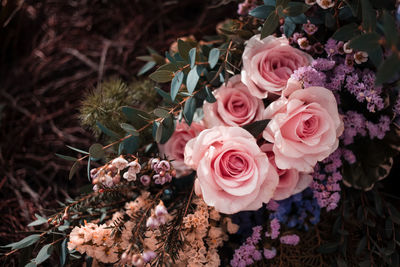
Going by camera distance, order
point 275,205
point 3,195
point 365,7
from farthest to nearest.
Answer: point 3,195 → point 275,205 → point 365,7

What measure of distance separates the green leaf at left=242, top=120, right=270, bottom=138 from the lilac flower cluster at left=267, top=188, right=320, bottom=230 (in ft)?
0.72

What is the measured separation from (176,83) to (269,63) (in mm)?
237

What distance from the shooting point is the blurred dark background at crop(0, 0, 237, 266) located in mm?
1021

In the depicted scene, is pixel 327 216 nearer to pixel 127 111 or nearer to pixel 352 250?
pixel 352 250

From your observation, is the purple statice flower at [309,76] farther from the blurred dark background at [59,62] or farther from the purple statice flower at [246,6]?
the blurred dark background at [59,62]

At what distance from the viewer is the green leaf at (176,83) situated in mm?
650

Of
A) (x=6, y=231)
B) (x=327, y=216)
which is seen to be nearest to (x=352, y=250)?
(x=327, y=216)

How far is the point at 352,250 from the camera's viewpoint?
0.80m

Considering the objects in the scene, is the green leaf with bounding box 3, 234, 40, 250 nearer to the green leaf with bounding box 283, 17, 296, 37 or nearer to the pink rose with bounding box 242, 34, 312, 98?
the pink rose with bounding box 242, 34, 312, 98

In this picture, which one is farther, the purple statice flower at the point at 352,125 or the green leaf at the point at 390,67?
the purple statice flower at the point at 352,125

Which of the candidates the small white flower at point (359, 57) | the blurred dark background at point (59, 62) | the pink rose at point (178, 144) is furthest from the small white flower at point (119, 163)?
the small white flower at point (359, 57)

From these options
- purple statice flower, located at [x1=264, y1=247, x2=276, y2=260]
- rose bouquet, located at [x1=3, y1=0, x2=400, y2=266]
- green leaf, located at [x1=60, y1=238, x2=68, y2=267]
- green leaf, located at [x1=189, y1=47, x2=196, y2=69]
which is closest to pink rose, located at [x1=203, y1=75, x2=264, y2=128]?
rose bouquet, located at [x1=3, y1=0, x2=400, y2=266]

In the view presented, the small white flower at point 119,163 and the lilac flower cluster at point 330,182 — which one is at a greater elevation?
the small white flower at point 119,163

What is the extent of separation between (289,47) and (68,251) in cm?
71
